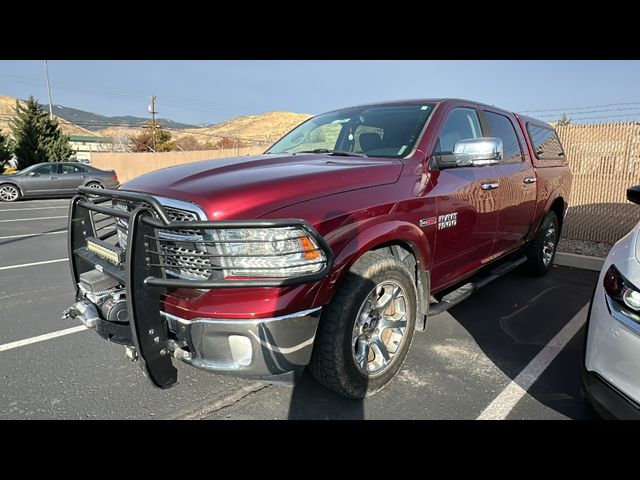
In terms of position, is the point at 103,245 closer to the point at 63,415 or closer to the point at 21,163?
the point at 63,415

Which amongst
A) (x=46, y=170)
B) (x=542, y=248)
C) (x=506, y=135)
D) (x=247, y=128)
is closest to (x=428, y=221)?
(x=506, y=135)

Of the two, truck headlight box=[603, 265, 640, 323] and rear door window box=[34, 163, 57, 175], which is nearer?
truck headlight box=[603, 265, 640, 323]

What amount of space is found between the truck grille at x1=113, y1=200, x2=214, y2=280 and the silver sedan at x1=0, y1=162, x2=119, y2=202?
46.9 ft

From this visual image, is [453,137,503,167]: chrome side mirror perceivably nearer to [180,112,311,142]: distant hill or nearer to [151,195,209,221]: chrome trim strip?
[151,195,209,221]: chrome trim strip

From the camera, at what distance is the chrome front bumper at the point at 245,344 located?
6.62ft

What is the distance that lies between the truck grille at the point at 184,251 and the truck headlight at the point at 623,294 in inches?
78.8

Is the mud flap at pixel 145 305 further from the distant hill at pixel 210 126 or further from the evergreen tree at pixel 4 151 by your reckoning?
the distant hill at pixel 210 126

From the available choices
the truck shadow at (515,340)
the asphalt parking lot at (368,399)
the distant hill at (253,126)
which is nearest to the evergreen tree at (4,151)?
the asphalt parking lot at (368,399)

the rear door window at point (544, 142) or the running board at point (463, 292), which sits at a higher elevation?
the rear door window at point (544, 142)

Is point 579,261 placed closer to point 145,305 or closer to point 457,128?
point 457,128

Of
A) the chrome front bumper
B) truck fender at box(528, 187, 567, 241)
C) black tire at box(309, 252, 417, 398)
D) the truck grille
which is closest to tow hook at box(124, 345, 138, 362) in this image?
the chrome front bumper

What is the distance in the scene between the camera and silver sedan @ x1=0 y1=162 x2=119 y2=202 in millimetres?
A: 14852

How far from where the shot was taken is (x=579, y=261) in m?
6.05
